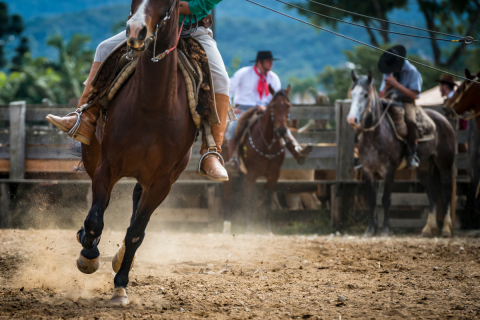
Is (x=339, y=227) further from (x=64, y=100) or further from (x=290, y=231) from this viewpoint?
(x=64, y=100)

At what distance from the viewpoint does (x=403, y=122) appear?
9.45 meters

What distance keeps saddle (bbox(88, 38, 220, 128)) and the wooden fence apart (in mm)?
5028

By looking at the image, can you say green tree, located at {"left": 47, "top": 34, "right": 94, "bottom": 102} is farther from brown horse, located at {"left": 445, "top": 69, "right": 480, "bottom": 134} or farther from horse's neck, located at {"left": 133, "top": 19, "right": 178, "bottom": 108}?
horse's neck, located at {"left": 133, "top": 19, "right": 178, "bottom": 108}

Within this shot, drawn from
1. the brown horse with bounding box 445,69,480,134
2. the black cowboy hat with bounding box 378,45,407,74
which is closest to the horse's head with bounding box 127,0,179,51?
the black cowboy hat with bounding box 378,45,407,74

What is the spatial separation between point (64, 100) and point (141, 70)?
36381mm

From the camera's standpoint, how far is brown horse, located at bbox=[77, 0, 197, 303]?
3.89 metres

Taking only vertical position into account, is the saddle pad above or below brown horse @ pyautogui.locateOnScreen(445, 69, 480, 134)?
below

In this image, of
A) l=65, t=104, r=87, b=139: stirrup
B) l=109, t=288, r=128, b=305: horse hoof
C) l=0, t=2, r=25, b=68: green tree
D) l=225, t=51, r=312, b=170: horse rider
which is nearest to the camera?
l=109, t=288, r=128, b=305: horse hoof

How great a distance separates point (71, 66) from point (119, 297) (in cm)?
4213

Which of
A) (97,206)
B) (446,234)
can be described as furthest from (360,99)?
(97,206)

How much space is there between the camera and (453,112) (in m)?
10.0

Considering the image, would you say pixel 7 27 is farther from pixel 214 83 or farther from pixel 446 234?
pixel 214 83

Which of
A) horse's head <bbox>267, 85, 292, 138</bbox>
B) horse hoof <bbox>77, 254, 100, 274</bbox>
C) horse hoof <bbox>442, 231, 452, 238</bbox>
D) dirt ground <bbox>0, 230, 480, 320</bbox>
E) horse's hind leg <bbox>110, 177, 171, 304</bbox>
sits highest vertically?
horse's head <bbox>267, 85, 292, 138</bbox>

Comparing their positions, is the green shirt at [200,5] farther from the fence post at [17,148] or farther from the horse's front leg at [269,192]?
the fence post at [17,148]
